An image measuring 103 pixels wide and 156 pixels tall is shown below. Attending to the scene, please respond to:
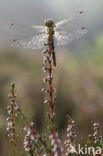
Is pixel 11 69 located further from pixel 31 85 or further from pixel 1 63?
pixel 31 85

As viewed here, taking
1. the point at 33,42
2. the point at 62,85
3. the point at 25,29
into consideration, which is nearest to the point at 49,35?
the point at 33,42

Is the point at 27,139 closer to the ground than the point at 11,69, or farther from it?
closer to the ground

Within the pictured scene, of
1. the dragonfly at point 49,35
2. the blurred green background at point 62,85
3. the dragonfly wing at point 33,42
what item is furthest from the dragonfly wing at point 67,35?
the blurred green background at point 62,85

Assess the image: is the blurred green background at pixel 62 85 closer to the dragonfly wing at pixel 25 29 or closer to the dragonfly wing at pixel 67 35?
the dragonfly wing at pixel 25 29

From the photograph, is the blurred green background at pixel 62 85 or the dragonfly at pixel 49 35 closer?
the dragonfly at pixel 49 35

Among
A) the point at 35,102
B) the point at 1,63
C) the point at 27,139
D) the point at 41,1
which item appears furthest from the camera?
the point at 41,1

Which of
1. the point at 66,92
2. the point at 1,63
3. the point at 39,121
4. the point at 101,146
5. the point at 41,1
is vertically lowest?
the point at 101,146

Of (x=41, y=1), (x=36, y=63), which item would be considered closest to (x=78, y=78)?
(x=36, y=63)

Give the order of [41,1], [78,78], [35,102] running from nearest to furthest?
[35,102]
[78,78]
[41,1]
